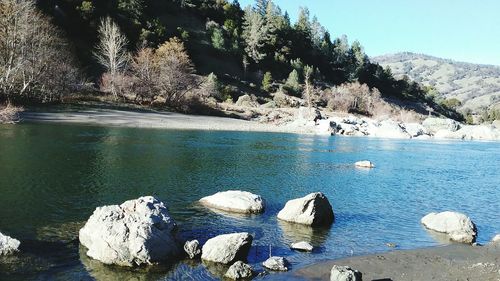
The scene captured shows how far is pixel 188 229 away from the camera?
2092 centimetres

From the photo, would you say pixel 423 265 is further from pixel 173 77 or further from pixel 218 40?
pixel 218 40

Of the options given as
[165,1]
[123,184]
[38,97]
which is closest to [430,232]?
[123,184]

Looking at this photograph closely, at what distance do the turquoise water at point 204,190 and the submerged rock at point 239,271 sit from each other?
53 centimetres

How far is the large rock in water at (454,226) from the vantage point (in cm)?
2196

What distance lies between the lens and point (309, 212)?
75.6 feet

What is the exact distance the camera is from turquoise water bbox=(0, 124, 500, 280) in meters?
17.6

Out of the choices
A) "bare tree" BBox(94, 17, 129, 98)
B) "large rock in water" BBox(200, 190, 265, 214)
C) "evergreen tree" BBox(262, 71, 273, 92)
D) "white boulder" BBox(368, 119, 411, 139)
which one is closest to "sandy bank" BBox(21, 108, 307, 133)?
"bare tree" BBox(94, 17, 129, 98)

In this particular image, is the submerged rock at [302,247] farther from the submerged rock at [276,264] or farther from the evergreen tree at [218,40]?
the evergreen tree at [218,40]

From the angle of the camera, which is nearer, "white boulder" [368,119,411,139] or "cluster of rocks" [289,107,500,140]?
"cluster of rocks" [289,107,500,140]

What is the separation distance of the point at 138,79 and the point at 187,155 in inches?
2154

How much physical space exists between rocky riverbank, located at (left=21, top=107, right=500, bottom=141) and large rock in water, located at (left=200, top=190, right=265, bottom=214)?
156 ft

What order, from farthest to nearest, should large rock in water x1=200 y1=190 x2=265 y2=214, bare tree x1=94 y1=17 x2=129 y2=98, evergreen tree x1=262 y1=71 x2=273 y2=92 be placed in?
evergreen tree x1=262 y1=71 x2=273 y2=92 < bare tree x1=94 y1=17 x2=129 y2=98 < large rock in water x1=200 y1=190 x2=265 y2=214

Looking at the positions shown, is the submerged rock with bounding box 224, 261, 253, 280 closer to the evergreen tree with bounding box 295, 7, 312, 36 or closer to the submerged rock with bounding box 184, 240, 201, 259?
the submerged rock with bounding box 184, 240, 201, 259

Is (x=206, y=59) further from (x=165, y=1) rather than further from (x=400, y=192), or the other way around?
(x=400, y=192)
